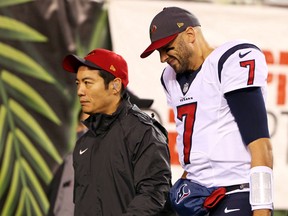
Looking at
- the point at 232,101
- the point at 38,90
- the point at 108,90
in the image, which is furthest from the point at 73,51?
the point at 232,101

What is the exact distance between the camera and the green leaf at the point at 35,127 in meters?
5.48

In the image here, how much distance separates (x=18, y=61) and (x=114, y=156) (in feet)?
7.47

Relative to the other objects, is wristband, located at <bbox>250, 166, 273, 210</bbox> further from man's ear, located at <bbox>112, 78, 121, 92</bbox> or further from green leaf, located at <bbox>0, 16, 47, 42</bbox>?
green leaf, located at <bbox>0, 16, 47, 42</bbox>

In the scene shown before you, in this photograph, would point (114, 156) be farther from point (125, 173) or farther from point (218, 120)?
point (218, 120)

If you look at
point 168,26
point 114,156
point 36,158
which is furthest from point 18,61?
point 168,26

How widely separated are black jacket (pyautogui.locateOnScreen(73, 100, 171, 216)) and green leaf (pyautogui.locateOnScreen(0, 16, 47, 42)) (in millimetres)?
2174

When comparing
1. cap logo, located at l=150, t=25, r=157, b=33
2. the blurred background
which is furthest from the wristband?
the blurred background

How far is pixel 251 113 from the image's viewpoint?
2.85 m

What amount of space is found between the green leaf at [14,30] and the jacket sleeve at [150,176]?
229cm

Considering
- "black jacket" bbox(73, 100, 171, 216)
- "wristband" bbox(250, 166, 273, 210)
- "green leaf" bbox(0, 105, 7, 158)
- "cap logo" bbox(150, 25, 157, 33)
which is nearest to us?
"wristband" bbox(250, 166, 273, 210)

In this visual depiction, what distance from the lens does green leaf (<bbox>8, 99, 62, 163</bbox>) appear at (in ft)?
18.0

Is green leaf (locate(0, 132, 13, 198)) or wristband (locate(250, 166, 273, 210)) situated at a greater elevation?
green leaf (locate(0, 132, 13, 198))

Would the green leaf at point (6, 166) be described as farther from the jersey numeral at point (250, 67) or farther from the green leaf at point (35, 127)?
the jersey numeral at point (250, 67)

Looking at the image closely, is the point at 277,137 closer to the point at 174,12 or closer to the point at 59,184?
the point at 59,184
